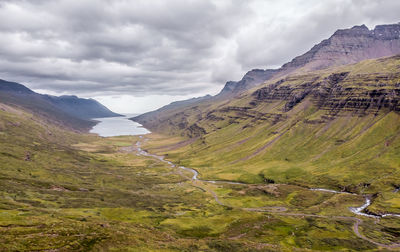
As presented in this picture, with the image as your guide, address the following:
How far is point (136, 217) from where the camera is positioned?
132375 mm

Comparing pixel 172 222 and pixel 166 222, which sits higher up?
pixel 166 222

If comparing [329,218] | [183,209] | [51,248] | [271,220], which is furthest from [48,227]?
[329,218]

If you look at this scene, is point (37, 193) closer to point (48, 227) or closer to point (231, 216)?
point (48, 227)

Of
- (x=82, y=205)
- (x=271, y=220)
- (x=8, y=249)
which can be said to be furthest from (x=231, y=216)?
(x=8, y=249)

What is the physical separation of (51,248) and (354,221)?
155 m

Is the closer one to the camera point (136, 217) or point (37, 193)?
point (136, 217)

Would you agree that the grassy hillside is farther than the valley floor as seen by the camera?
No

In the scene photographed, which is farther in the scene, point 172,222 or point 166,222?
point 172,222

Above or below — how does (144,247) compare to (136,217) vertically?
above

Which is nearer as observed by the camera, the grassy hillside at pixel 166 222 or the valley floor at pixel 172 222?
the grassy hillside at pixel 166 222

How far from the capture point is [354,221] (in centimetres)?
14500

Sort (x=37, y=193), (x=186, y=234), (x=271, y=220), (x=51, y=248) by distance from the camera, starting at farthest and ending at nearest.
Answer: (x=37, y=193)
(x=271, y=220)
(x=186, y=234)
(x=51, y=248)

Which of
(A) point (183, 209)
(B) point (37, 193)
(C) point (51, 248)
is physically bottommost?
(A) point (183, 209)

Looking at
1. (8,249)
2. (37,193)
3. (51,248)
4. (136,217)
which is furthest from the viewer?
(37,193)
